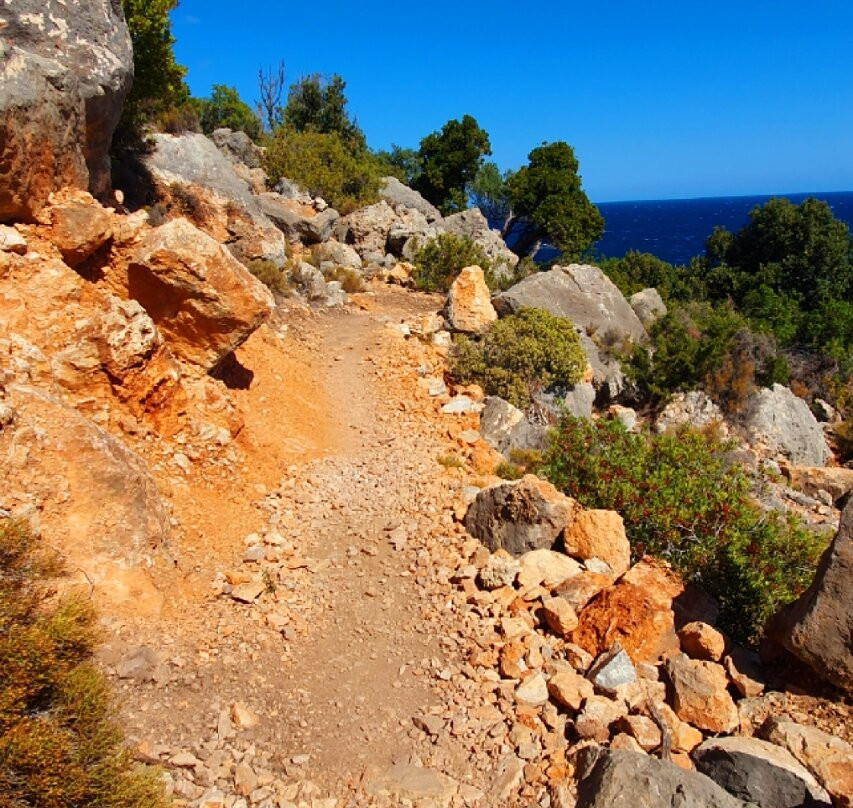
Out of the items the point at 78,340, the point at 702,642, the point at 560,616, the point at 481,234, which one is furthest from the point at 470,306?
the point at 481,234

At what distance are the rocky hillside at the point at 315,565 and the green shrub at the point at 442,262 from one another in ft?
22.3

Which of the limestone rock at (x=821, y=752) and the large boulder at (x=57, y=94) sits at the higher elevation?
the large boulder at (x=57, y=94)

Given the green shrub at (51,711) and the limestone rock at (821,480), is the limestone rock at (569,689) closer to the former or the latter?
the green shrub at (51,711)

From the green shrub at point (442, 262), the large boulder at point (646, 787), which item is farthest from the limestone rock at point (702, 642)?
the green shrub at point (442, 262)

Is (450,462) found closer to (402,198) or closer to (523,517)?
(523,517)

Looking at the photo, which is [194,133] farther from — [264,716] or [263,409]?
[264,716]

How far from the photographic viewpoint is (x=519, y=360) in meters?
11.7

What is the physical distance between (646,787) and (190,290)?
7.00 metres

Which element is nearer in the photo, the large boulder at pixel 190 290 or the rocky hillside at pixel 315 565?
the rocky hillside at pixel 315 565

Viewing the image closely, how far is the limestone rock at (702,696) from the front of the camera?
472cm

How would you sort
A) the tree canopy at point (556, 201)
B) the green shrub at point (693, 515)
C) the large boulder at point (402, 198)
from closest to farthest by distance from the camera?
the green shrub at point (693, 515) → the large boulder at point (402, 198) → the tree canopy at point (556, 201)

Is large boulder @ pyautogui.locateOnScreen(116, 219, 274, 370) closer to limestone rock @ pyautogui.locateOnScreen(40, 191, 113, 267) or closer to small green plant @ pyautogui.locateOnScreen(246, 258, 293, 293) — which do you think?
limestone rock @ pyautogui.locateOnScreen(40, 191, 113, 267)

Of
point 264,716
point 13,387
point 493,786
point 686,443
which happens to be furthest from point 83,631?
point 686,443

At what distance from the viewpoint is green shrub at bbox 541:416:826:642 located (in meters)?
6.08
